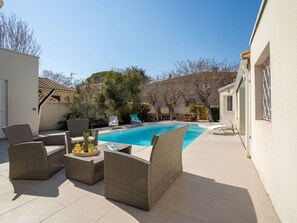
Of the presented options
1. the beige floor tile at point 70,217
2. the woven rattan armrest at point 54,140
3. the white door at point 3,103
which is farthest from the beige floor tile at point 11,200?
the white door at point 3,103

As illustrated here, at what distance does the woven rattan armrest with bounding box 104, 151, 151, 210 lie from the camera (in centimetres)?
267

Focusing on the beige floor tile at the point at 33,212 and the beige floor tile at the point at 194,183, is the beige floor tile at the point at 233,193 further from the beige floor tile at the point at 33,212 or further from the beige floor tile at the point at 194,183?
the beige floor tile at the point at 33,212

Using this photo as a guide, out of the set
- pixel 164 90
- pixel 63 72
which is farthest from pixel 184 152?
pixel 63 72

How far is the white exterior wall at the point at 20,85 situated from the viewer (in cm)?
902

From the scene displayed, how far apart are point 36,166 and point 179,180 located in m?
3.23

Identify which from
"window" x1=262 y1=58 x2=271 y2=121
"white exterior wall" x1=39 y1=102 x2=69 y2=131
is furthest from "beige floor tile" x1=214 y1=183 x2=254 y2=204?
"white exterior wall" x1=39 y1=102 x2=69 y2=131

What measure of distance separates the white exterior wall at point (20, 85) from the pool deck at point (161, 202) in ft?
21.0

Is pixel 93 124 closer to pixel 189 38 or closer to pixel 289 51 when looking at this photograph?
pixel 189 38

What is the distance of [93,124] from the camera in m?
14.5

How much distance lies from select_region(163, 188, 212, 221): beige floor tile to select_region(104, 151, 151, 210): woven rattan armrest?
490 millimetres

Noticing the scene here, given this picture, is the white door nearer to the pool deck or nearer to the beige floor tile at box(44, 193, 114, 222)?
the pool deck

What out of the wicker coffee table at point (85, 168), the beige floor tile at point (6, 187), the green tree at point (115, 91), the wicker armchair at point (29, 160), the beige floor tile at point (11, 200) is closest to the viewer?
the beige floor tile at point (11, 200)

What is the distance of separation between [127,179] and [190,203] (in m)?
1.17

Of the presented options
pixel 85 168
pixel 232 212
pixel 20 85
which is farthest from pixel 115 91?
pixel 232 212
